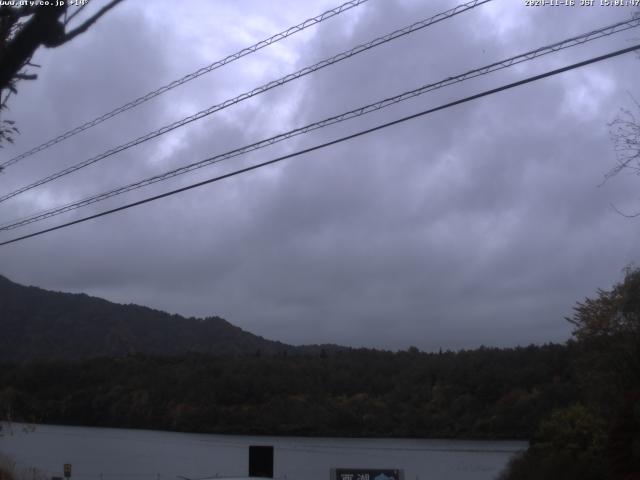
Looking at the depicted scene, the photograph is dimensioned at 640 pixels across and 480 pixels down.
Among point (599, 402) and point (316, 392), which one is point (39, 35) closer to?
point (599, 402)

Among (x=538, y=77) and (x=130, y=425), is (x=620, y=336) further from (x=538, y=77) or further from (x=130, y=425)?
(x=130, y=425)

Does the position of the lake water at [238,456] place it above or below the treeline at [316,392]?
below

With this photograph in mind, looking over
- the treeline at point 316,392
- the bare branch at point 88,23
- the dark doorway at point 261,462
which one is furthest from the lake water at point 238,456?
the bare branch at point 88,23

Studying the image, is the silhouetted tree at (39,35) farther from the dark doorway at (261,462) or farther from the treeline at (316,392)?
the treeline at (316,392)

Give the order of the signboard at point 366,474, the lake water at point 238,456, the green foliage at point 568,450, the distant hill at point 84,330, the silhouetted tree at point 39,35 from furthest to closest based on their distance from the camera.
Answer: the distant hill at point 84,330 < the lake water at point 238,456 < the green foliage at point 568,450 < the signboard at point 366,474 < the silhouetted tree at point 39,35

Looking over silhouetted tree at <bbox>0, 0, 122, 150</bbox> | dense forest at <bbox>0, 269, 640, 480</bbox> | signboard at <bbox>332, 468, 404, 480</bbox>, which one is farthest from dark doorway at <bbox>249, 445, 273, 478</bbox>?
silhouetted tree at <bbox>0, 0, 122, 150</bbox>

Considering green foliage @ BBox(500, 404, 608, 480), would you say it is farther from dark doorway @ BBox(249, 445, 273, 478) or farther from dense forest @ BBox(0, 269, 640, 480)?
dark doorway @ BBox(249, 445, 273, 478)

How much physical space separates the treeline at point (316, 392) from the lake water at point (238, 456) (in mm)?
1509

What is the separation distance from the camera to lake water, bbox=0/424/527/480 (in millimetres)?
33062

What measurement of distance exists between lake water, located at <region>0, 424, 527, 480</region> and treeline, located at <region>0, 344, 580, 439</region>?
1.51 meters

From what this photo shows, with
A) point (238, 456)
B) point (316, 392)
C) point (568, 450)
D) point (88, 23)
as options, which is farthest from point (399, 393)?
point (88, 23)

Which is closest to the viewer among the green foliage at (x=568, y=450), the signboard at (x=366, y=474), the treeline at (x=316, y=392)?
the signboard at (x=366, y=474)

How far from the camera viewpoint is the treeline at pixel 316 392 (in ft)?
124

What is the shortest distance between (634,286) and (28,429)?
1598 cm
